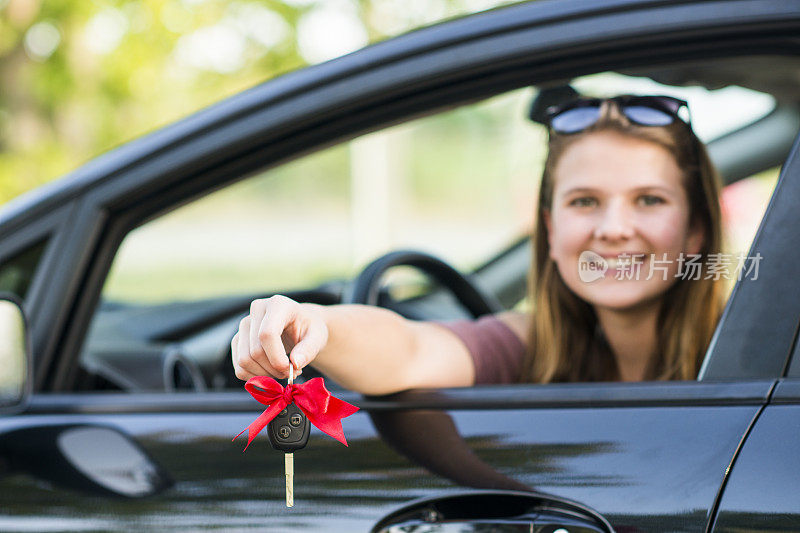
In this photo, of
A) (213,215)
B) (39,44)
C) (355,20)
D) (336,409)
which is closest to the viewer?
(336,409)

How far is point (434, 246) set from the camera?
1270 centimetres

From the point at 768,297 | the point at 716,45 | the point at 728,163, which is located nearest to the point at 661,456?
the point at 768,297

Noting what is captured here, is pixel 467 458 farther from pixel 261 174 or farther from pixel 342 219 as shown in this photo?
pixel 342 219

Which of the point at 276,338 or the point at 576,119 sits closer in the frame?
the point at 276,338

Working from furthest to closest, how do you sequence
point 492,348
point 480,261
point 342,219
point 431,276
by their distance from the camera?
point 342,219 → point 480,261 → point 431,276 → point 492,348

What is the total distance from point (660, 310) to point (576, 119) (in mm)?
356

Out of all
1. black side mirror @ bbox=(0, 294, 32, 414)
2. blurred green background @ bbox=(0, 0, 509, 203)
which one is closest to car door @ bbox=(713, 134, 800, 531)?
black side mirror @ bbox=(0, 294, 32, 414)

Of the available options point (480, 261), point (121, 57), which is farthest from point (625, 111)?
point (121, 57)

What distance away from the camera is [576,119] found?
1.50 meters

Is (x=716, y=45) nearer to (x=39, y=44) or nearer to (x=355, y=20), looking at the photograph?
(x=39, y=44)

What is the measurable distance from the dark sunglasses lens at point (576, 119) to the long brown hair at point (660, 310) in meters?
0.01

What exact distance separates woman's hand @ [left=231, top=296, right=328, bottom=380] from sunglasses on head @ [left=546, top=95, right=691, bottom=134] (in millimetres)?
605

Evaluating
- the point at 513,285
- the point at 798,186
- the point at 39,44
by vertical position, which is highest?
the point at 39,44

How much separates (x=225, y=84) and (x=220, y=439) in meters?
8.90
